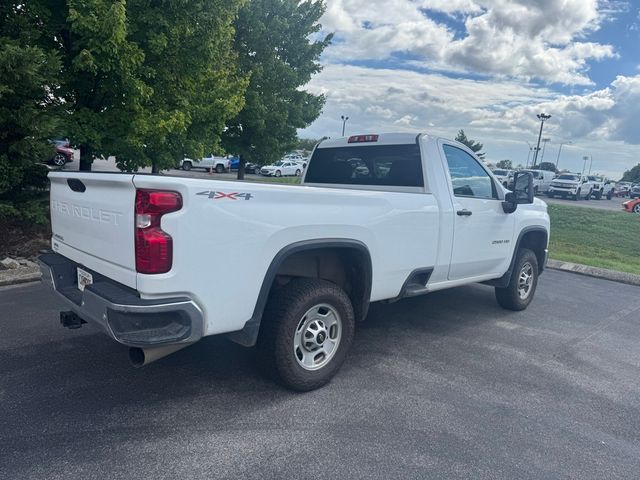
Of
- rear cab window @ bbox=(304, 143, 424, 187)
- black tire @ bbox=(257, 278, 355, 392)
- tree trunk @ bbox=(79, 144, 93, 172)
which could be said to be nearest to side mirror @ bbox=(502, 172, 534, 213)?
rear cab window @ bbox=(304, 143, 424, 187)

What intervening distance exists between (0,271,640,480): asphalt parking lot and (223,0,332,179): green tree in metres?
11.8

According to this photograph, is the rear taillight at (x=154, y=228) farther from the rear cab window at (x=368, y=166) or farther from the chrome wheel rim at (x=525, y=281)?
the chrome wheel rim at (x=525, y=281)

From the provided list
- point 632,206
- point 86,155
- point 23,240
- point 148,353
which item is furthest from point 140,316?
point 632,206

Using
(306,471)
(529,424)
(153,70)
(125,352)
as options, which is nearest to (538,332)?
(529,424)

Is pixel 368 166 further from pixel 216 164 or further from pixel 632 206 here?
pixel 216 164

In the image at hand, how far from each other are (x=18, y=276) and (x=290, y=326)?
4.63m

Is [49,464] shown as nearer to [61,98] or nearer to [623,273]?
[61,98]

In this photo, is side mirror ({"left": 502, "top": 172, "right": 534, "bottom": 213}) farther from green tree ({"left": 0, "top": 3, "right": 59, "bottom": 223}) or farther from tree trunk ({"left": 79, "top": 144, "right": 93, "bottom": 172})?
tree trunk ({"left": 79, "top": 144, "right": 93, "bottom": 172})

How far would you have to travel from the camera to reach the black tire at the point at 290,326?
330 cm

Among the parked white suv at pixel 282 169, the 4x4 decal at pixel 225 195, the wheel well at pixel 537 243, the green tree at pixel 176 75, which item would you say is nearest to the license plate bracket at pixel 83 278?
the 4x4 decal at pixel 225 195

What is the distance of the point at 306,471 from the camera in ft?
8.73

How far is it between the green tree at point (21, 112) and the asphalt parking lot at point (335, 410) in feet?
9.55

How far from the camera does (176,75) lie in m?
8.37

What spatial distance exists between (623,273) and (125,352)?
887 centimetres
